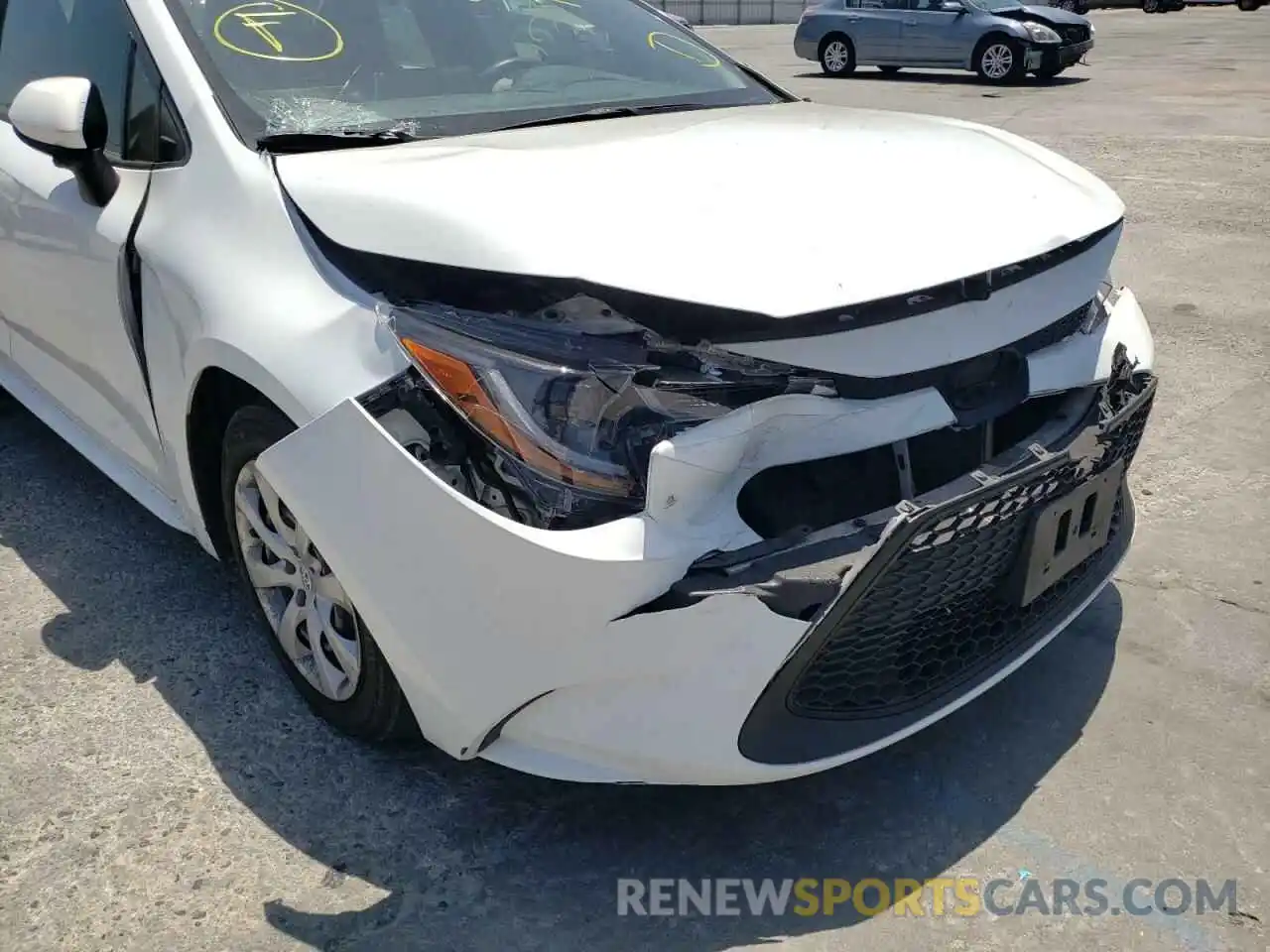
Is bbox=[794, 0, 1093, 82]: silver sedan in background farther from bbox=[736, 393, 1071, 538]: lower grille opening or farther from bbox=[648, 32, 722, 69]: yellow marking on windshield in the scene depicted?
bbox=[736, 393, 1071, 538]: lower grille opening

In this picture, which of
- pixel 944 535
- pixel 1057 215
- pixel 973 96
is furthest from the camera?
pixel 973 96

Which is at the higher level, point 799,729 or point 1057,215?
point 1057,215

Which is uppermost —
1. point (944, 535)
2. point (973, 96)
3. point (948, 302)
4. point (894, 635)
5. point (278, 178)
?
point (278, 178)

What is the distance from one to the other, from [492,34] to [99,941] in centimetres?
229

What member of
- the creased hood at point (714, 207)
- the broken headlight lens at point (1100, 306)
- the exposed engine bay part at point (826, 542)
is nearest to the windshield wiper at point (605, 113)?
the creased hood at point (714, 207)

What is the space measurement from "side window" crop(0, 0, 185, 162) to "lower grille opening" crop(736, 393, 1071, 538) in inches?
59.7

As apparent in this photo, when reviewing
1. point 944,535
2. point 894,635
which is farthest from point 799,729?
point 944,535

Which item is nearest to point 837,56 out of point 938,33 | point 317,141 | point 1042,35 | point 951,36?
point 938,33

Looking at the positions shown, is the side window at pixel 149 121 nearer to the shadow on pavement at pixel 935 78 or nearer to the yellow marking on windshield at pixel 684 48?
the yellow marking on windshield at pixel 684 48

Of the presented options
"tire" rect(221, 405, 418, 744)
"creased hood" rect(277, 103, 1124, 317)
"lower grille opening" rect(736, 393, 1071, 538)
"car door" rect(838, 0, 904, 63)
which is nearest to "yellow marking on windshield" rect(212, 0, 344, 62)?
"creased hood" rect(277, 103, 1124, 317)

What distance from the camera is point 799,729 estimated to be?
2010 millimetres

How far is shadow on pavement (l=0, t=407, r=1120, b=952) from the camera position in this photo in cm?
208

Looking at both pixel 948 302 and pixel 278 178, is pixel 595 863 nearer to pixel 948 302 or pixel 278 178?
pixel 948 302

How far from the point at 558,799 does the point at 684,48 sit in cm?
224
